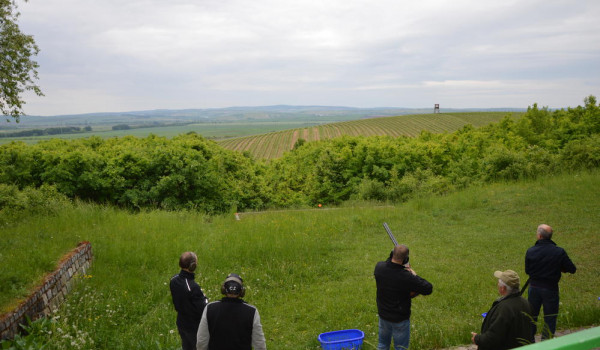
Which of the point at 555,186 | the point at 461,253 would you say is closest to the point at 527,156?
the point at 555,186

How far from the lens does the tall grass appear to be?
725cm

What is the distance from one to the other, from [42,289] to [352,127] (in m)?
75.0

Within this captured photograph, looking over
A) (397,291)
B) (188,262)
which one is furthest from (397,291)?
(188,262)

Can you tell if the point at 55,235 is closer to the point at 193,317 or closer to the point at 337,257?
the point at 193,317

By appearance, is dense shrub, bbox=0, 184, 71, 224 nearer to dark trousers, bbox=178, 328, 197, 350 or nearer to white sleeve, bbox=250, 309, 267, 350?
dark trousers, bbox=178, 328, 197, 350

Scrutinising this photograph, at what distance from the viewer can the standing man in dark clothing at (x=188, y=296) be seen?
5141mm

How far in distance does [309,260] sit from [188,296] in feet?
21.9

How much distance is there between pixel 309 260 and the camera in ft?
37.8

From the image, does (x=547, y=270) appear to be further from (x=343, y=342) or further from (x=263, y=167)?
(x=263, y=167)

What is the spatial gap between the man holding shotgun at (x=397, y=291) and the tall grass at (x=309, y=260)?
0.65 metres

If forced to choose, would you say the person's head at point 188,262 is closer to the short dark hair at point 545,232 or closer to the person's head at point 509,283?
the person's head at point 509,283

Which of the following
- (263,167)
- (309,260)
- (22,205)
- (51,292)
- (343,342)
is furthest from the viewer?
(263,167)

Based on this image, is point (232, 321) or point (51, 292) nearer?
point (232, 321)

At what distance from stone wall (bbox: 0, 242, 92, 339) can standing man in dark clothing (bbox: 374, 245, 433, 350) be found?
18.3ft
